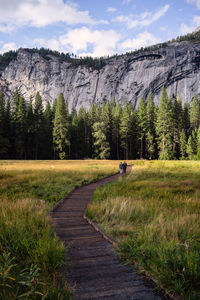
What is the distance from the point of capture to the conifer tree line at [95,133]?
5459cm

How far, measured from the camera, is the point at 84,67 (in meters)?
154

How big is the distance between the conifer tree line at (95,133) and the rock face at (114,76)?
5593cm

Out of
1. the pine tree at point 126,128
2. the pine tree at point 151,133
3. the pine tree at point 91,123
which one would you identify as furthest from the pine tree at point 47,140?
the pine tree at point 151,133

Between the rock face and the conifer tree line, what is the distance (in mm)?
55926

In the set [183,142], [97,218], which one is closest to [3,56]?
[183,142]

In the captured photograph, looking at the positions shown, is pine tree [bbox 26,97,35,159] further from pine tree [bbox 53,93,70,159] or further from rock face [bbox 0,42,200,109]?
rock face [bbox 0,42,200,109]

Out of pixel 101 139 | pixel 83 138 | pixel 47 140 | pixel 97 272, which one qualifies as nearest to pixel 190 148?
pixel 101 139

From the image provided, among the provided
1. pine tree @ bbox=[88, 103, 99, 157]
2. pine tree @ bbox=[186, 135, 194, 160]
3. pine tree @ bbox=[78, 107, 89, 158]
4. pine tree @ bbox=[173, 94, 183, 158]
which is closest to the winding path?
pine tree @ bbox=[78, 107, 89, 158]

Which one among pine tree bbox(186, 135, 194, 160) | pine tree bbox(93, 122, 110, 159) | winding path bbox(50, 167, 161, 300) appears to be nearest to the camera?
winding path bbox(50, 167, 161, 300)

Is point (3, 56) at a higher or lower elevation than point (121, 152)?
higher

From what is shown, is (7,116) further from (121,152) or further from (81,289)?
(81,289)

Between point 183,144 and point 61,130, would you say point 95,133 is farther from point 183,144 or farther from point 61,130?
point 183,144

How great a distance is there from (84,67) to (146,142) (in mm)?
117736

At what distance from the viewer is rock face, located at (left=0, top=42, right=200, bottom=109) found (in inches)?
4663
